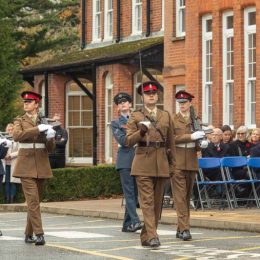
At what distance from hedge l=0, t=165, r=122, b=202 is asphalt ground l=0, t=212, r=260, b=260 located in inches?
298

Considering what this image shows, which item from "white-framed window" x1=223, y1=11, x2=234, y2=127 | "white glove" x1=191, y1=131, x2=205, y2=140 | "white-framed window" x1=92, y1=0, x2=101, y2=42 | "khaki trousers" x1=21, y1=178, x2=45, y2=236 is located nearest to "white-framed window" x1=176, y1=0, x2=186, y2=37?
"white-framed window" x1=223, y1=11, x2=234, y2=127

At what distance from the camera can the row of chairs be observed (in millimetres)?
25672

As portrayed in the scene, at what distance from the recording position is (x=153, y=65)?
38.9m

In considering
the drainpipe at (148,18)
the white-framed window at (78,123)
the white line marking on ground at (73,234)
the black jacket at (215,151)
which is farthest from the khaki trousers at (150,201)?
the white-framed window at (78,123)

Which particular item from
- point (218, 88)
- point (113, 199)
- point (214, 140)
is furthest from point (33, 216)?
point (218, 88)

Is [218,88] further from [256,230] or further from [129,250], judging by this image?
[129,250]

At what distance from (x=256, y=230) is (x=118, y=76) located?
67.1ft

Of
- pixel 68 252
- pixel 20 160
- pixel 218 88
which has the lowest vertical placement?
pixel 68 252

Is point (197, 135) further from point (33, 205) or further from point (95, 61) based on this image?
point (95, 61)

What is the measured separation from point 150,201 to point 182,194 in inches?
56.7

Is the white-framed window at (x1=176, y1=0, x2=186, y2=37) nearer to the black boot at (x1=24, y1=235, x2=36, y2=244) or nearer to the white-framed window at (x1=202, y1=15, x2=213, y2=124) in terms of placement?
the white-framed window at (x1=202, y1=15, x2=213, y2=124)

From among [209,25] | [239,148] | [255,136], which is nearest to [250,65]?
[209,25]

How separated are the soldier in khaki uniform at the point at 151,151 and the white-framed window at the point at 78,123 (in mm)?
27528

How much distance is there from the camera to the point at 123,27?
143 ft
